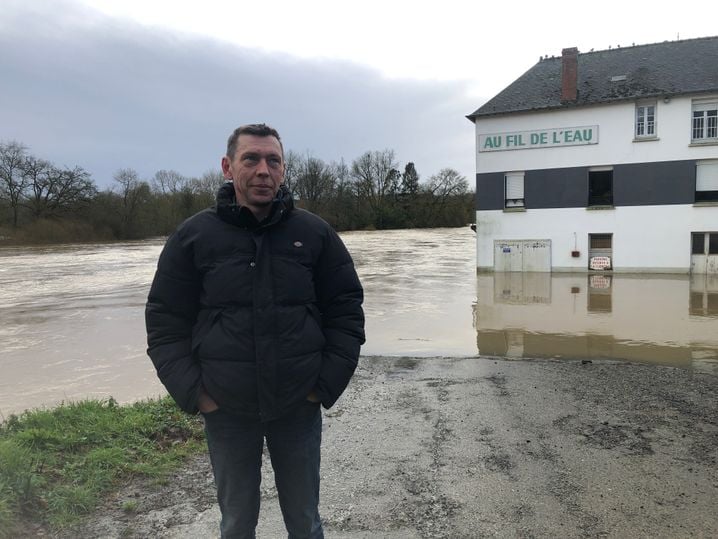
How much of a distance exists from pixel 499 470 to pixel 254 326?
268 cm

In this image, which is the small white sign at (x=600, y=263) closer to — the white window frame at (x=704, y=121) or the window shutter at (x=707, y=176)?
the window shutter at (x=707, y=176)

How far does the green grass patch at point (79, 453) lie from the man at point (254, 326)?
5.41ft

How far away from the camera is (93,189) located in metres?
74.2

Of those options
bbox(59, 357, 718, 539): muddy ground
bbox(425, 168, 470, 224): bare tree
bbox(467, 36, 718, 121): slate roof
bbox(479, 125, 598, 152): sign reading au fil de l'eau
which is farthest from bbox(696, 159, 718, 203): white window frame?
bbox(425, 168, 470, 224): bare tree

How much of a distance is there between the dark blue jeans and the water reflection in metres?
7.11

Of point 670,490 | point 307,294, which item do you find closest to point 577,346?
point 670,490

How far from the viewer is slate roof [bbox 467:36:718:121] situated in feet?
74.6

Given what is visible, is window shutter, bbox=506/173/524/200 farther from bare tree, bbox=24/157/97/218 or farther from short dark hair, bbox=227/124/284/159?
bare tree, bbox=24/157/97/218

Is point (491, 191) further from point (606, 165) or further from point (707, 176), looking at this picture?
point (707, 176)

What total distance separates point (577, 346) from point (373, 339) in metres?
3.79

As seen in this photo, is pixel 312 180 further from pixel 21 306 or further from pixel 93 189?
pixel 21 306

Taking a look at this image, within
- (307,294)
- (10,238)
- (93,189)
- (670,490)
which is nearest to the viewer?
(307,294)

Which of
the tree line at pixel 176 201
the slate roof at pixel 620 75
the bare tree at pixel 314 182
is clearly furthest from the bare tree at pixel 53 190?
the slate roof at pixel 620 75

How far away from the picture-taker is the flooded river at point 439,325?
892cm
